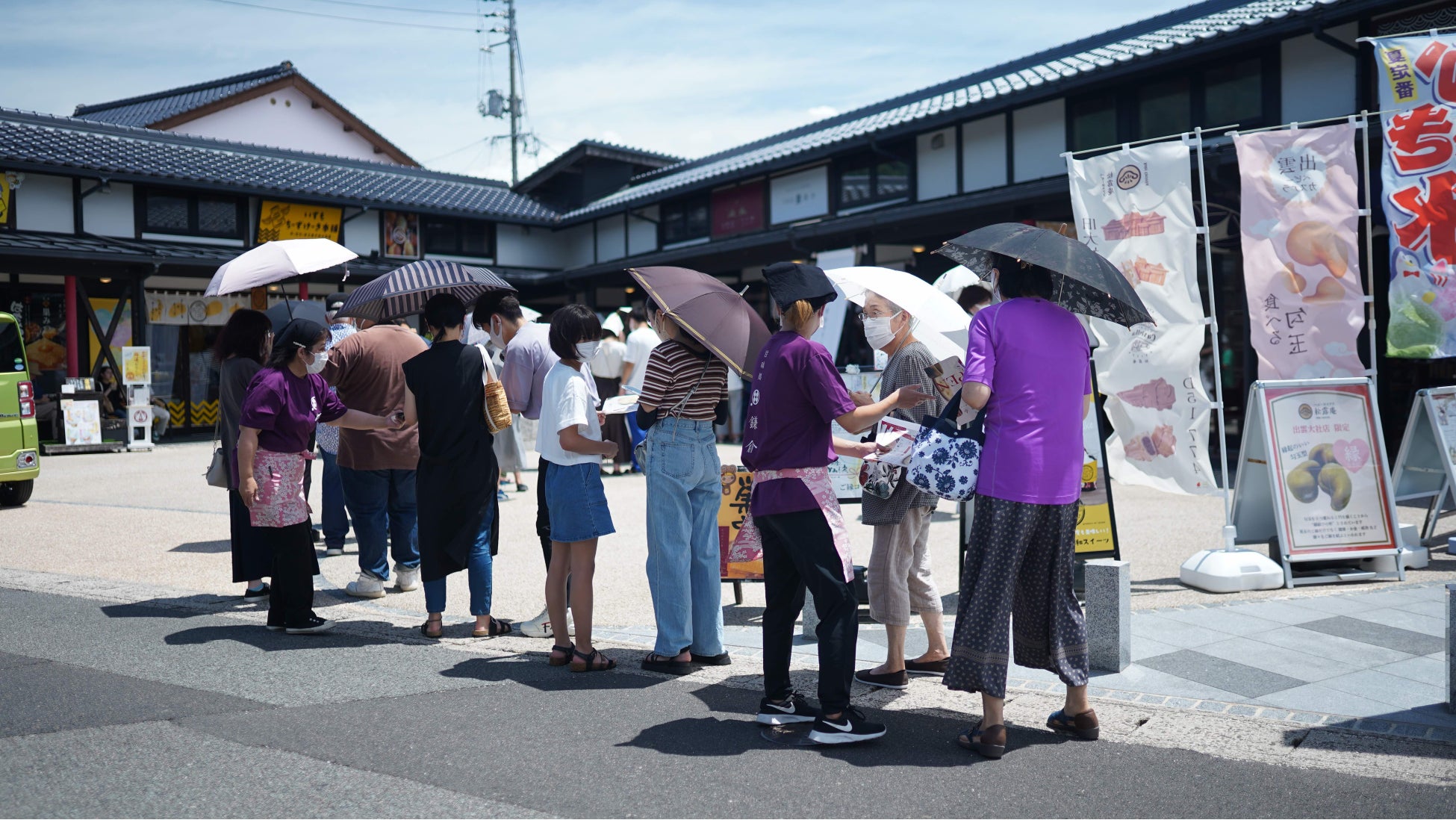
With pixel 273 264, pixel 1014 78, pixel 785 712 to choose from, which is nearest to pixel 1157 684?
pixel 785 712

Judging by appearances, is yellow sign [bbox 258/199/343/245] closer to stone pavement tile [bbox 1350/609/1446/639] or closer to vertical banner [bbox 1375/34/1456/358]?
vertical banner [bbox 1375/34/1456/358]

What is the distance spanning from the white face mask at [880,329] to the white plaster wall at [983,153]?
10.9 m

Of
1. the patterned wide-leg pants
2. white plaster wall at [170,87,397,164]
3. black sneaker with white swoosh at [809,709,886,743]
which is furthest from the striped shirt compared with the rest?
white plaster wall at [170,87,397,164]

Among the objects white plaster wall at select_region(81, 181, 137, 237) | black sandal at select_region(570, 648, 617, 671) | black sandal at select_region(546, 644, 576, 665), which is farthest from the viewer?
white plaster wall at select_region(81, 181, 137, 237)

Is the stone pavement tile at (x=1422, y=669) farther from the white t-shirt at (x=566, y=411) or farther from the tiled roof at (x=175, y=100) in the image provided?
the tiled roof at (x=175, y=100)

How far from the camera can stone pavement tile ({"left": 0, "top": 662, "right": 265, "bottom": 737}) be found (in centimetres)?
392

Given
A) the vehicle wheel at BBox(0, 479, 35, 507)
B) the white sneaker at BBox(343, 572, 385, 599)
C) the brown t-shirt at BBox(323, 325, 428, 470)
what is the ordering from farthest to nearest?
the vehicle wheel at BBox(0, 479, 35, 507) < the white sneaker at BBox(343, 572, 385, 599) < the brown t-shirt at BBox(323, 325, 428, 470)

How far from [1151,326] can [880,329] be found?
2.82 m

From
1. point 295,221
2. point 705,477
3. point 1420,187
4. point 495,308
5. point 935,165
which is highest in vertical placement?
point 295,221

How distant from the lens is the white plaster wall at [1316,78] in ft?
36.6

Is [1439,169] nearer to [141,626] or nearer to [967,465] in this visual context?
[967,465]

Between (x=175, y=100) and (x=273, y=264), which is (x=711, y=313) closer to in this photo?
(x=273, y=264)

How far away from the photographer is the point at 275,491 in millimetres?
5469

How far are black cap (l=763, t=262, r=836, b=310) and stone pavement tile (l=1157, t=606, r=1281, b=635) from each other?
292cm
